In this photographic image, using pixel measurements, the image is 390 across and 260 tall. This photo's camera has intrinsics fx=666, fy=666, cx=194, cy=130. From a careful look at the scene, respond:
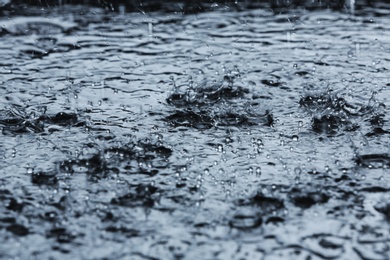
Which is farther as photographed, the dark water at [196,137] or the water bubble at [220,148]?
the water bubble at [220,148]

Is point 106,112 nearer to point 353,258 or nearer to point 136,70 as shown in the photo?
point 136,70

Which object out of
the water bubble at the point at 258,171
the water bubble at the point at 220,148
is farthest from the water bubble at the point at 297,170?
the water bubble at the point at 220,148

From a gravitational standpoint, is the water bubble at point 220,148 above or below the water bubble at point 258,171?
above

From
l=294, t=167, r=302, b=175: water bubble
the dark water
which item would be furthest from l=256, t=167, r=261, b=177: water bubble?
l=294, t=167, r=302, b=175: water bubble

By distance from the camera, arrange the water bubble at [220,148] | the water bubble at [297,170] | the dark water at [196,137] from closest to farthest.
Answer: the dark water at [196,137] → the water bubble at [297,170] → the water bubble at [220,148]

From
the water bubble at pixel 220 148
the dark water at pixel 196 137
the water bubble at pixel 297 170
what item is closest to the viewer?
the dark water at pixel 196 137

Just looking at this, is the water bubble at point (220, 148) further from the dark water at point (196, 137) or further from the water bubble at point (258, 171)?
the water bubble at point (258, 171)

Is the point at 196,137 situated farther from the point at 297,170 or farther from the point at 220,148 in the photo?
the point at 297,170

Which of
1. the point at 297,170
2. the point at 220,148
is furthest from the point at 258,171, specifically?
the point at 220,148
